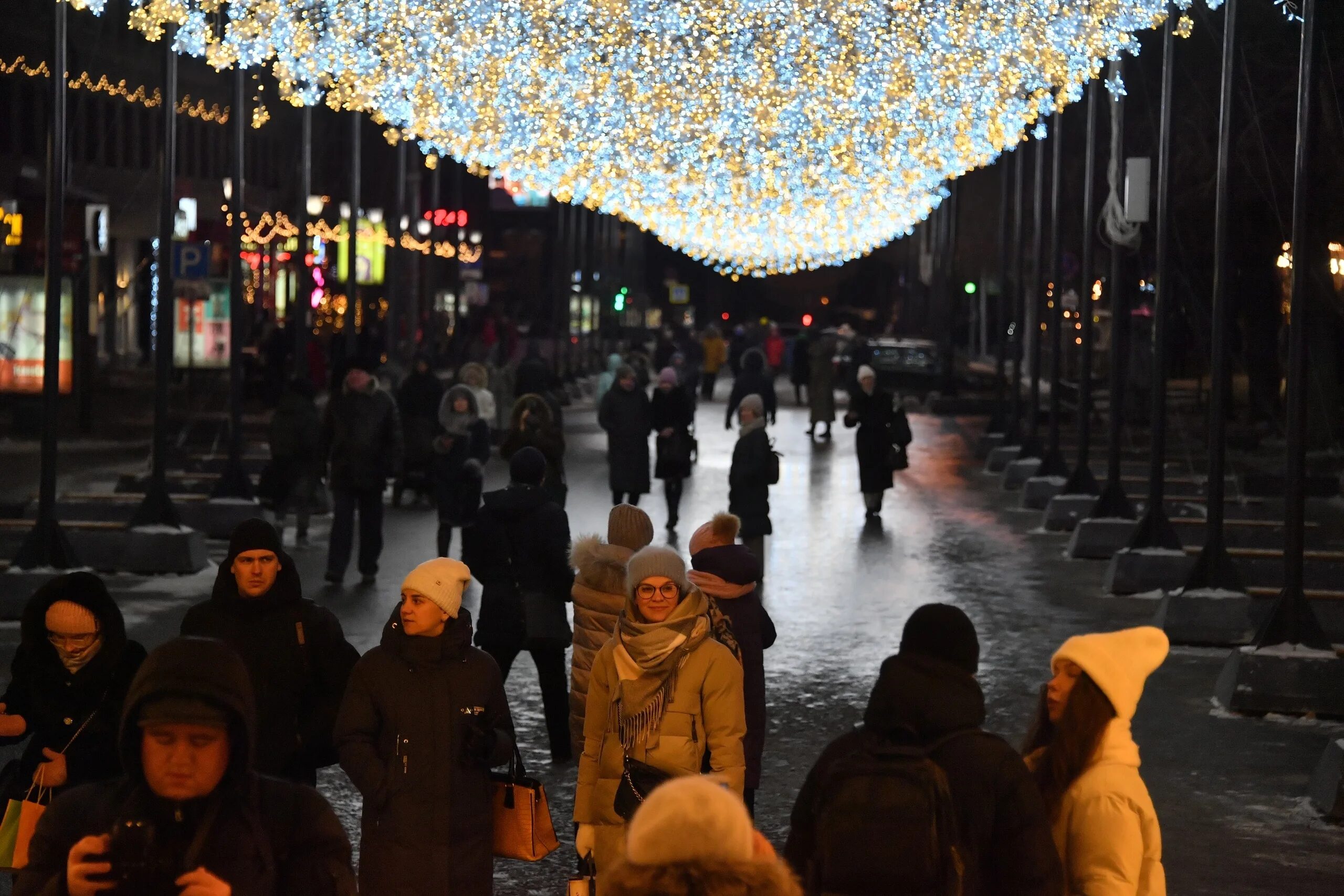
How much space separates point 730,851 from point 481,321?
178ft

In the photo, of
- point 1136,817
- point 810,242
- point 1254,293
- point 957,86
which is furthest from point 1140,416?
point 1136,817

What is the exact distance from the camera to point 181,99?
179ft

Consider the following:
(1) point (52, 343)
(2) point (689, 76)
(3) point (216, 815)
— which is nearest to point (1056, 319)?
(2) point (689, 76)

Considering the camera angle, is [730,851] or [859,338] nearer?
[730,851]

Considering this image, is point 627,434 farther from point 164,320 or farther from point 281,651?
point 281,651

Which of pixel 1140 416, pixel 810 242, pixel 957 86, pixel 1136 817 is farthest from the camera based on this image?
pixel 1140 416

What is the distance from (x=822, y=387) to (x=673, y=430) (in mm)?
14301

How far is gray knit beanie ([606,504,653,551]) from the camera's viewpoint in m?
8.73

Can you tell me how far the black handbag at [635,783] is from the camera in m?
6.44

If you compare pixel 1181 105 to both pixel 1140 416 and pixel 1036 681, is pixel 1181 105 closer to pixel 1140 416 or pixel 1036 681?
pixel 1140 416

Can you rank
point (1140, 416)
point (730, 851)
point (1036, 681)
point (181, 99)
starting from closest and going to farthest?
point (730, 851) < point (1036, 681) < point (1140, 416) < point (181, 99)

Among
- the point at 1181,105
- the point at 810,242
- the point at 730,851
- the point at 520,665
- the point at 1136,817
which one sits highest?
the point at 1181,105

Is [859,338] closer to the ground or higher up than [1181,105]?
closer to the ground

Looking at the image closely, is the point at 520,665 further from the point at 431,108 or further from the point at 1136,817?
the point at 1136,817
